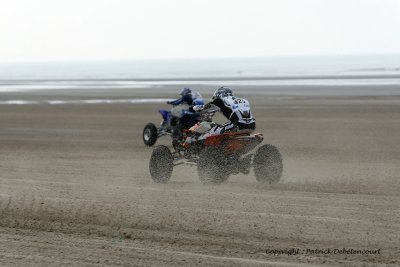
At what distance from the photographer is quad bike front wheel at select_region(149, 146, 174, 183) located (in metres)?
13.7

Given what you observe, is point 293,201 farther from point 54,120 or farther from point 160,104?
point 160,104

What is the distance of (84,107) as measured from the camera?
38.6 metres

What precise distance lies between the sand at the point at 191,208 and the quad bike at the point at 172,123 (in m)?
0.64

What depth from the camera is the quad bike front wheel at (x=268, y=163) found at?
1286 cm

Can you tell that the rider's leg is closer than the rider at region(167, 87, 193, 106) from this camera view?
Yes

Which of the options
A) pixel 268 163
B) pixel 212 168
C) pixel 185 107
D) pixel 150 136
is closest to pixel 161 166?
pixel 212 168

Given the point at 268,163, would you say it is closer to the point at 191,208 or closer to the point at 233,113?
the point at 233,113

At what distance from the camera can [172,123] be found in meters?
20.1

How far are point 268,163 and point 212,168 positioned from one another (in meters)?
0.91

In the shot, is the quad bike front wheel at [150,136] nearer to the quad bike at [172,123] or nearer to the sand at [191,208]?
the quad bike at [172,123]

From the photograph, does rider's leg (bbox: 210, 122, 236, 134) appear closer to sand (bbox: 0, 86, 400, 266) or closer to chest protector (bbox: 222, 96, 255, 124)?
→ chest protector (bbox: 222, 96, 255, 124)

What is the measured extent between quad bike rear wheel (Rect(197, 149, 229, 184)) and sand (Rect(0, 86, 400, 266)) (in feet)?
0.85

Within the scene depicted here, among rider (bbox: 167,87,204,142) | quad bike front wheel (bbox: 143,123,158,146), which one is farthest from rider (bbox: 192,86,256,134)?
quad bike front wheel (bbox: 143,123,158,146)

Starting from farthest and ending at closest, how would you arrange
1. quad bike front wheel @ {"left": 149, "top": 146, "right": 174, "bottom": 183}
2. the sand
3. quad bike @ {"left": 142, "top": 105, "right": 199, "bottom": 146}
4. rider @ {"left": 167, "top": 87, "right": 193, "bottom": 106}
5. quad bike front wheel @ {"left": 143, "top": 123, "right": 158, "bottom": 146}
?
quad bike front wheel @ {"left": 143, "top": 123, "right": 158, "bottom": 146} < rider @ {"left": 167, "top": 87, "right": 193, "bottom": 106} < quad bike @ {"left": 142, "top": 105, "right": 199, "bottom": 146} < quad bike front wheel @ {"left": 149, "top": 146, "right": 174, "bottom": 183} < the sand
